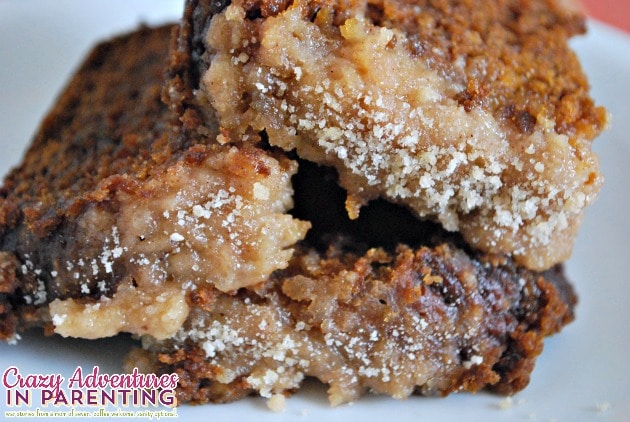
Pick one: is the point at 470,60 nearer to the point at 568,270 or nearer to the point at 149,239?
the point at 149,239

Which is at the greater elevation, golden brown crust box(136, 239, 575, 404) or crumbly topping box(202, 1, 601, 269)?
crumbly topping box(202, 1, 601, 269)

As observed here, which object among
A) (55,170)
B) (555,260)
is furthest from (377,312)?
(55,170)

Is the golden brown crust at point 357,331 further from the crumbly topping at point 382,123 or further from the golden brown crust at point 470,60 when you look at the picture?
the golden brown crust at point 470,60

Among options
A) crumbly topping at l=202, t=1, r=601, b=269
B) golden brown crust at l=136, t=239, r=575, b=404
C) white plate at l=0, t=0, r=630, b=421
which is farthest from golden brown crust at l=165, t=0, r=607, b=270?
white plate at l=0, t=0, r=630, b=421

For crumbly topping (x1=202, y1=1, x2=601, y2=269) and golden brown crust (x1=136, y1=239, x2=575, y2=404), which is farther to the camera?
golden brown crust (x1=136, y1=239, x2=575, y2=404)

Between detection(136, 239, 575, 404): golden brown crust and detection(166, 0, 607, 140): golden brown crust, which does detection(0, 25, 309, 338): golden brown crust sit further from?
detection(166, 0, 607, 140): golden brown crust

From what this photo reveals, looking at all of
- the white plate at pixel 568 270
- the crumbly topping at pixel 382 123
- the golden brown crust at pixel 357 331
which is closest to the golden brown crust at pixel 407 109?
the crumbly topping at pixel 382 123

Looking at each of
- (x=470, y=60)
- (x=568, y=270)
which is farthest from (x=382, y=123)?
(x=568, y=270)
